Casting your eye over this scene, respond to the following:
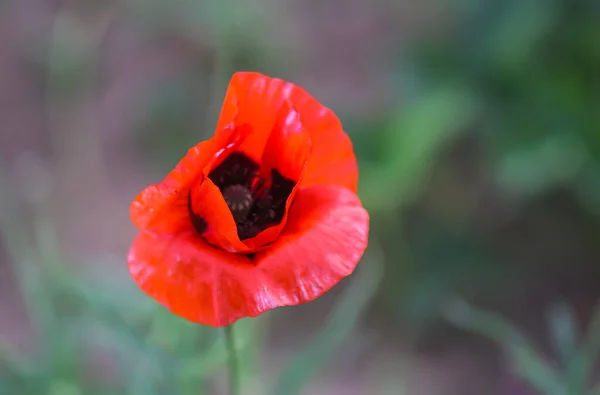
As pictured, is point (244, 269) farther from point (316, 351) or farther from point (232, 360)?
point (316, 351)

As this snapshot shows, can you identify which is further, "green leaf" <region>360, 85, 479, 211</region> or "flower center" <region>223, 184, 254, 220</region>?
"green leaf" <region>360, 85, 479, 211</region>

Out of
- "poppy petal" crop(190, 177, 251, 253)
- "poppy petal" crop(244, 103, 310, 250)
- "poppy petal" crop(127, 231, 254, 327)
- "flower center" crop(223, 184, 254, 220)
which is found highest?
"poppy petal" crop(244, 103, 310, 250)

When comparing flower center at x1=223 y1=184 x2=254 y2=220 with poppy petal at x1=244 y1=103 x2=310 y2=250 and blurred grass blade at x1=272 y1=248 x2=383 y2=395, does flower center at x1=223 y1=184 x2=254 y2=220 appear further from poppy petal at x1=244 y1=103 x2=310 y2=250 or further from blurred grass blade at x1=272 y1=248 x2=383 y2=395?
blurred grass blade at x1=272 y1=248 x2=383 y2=395

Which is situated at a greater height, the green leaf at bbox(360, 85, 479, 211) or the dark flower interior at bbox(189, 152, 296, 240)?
the dark flower interior at bbox(189, 152, 296, 240)

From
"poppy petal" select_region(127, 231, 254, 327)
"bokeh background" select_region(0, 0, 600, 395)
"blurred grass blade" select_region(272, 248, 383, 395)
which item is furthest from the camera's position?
"bokeh background" select_region(0, 0, 600, 395)

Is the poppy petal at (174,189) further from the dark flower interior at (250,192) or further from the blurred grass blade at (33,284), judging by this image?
the blurred grass blade at (33,284)

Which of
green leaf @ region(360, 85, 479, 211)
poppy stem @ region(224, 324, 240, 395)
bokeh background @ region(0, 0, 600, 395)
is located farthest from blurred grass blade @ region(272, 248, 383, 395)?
green leaf @ region(360, 85, 479, 211)

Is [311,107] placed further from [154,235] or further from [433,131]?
[433,131]

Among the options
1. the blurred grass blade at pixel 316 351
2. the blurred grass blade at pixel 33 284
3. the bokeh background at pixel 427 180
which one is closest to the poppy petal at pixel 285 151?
the blurred grass blade at pixel 316 351
